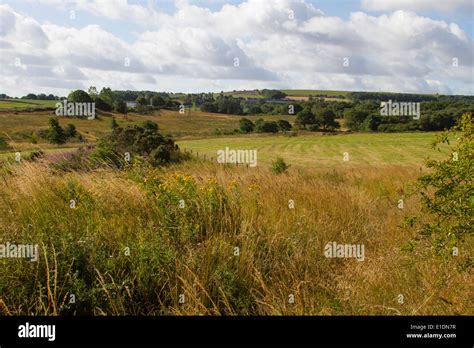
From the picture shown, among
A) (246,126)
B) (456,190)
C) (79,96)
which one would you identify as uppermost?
(79,96)

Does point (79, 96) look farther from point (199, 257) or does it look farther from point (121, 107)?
point (199, 257)

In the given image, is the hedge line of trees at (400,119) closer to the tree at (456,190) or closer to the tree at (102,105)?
the tree at (102,105)

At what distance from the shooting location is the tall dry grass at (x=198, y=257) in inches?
133

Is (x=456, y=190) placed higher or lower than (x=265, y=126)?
lower

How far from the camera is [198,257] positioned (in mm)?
3904

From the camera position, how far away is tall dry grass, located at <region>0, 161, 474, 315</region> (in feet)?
11.1

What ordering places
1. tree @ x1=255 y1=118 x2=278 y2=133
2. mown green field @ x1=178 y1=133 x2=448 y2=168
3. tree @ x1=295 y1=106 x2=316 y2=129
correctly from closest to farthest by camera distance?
mown green field @ x1=178 y1=133 x2=448 y2=168
tree @ x1=255 y1=118 x2=278 y2=133
tree @ x1=295 y1=106 x2=316 y2=129

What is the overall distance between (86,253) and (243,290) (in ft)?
5.00

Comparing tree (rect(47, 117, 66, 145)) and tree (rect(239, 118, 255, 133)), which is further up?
tree (rect(239, 118, 255, 133))

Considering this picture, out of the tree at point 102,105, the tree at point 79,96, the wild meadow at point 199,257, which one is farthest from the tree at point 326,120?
the wild meadow at point 199,257

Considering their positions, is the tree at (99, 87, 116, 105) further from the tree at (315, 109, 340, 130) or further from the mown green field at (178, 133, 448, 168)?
the tree at (315, 109, 340, 130)

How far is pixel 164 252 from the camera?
149 inches
